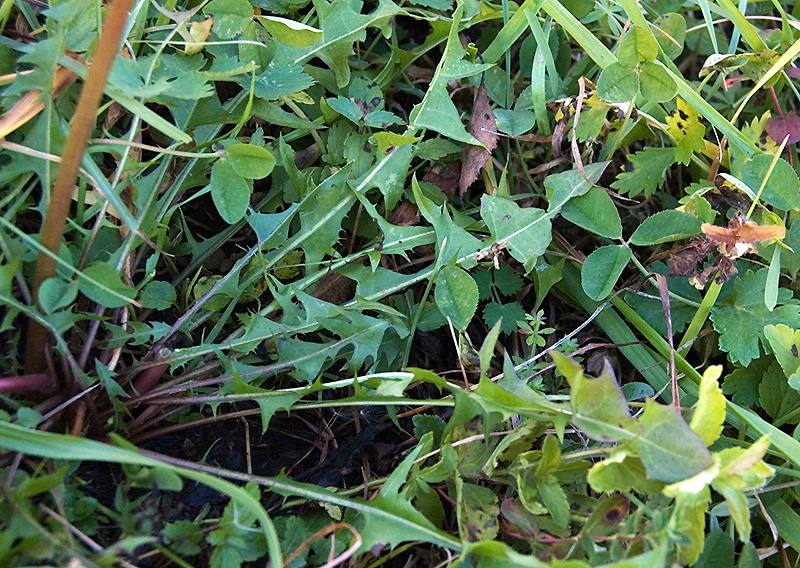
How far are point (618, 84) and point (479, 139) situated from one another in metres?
0.34

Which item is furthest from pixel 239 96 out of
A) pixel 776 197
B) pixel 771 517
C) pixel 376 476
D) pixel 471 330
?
pixel 771 517

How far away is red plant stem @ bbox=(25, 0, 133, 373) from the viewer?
3.12 ft

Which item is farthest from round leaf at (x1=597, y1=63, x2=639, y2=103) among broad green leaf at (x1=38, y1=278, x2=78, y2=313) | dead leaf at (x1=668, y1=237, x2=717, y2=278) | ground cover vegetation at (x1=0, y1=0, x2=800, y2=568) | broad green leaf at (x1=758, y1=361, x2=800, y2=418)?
broad green leaf at (x1=38, y1=278, x2=78, y2=313)

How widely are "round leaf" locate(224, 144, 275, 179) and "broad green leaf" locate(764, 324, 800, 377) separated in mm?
1128

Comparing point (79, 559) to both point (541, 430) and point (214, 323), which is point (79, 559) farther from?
point (541, 430)

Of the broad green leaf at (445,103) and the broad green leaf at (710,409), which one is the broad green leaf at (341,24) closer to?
the broad green leaf at (445,103)

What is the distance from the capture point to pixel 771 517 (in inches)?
55.6

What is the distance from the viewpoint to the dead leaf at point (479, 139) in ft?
5.09

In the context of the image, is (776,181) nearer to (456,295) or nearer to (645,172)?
(645,172)

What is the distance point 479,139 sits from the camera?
1577 millimetres

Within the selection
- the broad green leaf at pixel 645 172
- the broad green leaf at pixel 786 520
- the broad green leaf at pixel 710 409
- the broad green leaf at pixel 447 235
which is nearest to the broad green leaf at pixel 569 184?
the broad green leaf at pixel 645 172

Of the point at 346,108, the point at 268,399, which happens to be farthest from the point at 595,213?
the point at 268,399

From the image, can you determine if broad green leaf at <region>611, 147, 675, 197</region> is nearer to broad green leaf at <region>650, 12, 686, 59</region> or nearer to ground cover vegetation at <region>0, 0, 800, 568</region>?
ground cover vegetation at <region>0, 0, 800, 568</region>

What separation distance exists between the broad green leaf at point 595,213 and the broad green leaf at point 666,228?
0.06 meters
